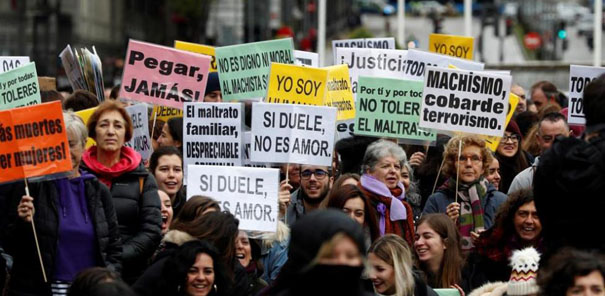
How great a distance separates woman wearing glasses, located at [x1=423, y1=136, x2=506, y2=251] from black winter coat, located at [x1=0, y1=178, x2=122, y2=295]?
10.3 feet

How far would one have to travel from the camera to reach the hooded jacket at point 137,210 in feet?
31.2

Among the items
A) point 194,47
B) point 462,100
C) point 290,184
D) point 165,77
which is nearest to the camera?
point 290,184

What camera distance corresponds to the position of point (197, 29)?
62.2 meters

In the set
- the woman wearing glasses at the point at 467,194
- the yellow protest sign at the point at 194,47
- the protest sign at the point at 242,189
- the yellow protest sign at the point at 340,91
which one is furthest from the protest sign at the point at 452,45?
the protest sign at the point at 242,189

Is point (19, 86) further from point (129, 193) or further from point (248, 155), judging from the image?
point (129, 193)

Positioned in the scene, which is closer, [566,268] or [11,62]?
[566,268]

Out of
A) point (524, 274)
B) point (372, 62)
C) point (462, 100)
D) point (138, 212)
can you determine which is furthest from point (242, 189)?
point (372, 62)

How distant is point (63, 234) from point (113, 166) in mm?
892

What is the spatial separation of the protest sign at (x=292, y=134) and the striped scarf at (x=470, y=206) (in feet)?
3.43

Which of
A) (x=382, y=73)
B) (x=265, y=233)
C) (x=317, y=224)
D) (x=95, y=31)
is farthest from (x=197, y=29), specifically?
(x=317, y=224)

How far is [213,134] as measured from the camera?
464 inches

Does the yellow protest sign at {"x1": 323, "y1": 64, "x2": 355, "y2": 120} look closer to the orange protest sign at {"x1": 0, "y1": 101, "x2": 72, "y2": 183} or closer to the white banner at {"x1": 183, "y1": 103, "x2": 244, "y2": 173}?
the white banner at {"x1": 183, "y1": 103, "x2": 244, "y2": 173}

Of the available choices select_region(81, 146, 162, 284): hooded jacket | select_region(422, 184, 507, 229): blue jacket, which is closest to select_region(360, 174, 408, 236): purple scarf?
select_region(422, 184, 507, 229): blue jacket

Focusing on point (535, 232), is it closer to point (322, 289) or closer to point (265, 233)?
point (265, 233)
